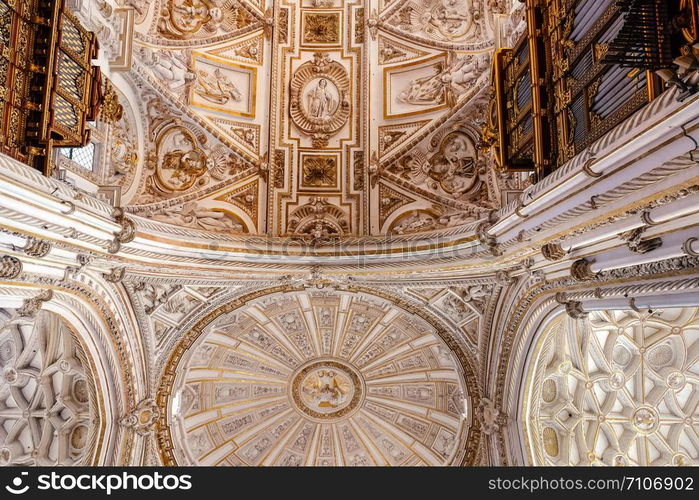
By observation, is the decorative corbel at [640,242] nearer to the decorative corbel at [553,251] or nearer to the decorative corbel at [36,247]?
the decorative corbel at [553,251]

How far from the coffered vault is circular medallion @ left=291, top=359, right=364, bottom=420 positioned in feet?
4.50

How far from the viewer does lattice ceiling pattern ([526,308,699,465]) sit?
45.5 feet

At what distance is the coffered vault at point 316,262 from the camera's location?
12.3 metres

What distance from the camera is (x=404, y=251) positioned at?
13.6 m

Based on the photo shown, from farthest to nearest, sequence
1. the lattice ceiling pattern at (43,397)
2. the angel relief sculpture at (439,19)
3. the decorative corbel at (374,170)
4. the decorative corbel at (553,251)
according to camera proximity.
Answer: the decorative corbel at (374,170)
the angel relief sculpture at (439,19)
the lattice ceiling pattern at (43,397)
the decorative corbel at (553,251)

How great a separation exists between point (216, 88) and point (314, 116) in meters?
3.04

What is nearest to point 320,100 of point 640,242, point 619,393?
point 640,242

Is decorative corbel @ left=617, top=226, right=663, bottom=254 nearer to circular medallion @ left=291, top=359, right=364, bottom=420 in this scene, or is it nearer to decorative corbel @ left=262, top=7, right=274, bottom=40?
decorative corbel @ left=262, top=7, right=274, bottom=40

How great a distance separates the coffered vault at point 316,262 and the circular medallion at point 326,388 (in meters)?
1.37

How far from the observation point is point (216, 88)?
15305mm

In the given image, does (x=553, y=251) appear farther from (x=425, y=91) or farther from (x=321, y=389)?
(x=321, y=389)

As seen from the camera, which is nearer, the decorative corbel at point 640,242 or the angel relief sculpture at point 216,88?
the decorative corbel at point 640,242

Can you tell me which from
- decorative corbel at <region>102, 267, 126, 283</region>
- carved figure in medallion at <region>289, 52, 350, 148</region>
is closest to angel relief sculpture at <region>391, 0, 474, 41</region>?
carved figure in medallion at <region>289, 52, 350, 148</region>

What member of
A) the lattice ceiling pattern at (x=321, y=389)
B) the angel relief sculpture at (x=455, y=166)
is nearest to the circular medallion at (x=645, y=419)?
the lattice ceiling pattern at (x=321, y=389)
